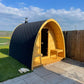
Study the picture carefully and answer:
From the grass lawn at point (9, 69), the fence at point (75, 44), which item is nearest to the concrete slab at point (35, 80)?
the grass lawn at point (9, 69)

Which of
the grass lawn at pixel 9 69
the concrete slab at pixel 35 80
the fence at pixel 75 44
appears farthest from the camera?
the fence at pixel 75 44

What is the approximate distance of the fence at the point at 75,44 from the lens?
514cm

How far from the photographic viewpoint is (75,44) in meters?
5.46

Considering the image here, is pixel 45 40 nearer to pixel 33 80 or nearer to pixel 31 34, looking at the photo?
pixel 31 34

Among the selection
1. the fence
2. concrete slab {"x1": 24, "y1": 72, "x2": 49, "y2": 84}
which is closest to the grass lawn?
concrete slab {"x1": 24, "y1": 72, "x2": 49, "y2": 84}

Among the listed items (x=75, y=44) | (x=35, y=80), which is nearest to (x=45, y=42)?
(x=75, y=44)

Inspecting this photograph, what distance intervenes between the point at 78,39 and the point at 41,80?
371cm

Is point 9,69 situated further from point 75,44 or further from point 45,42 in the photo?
point 75,44

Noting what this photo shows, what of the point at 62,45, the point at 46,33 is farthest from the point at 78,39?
the point at 46,33

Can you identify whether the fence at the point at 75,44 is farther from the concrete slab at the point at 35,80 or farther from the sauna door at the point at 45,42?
the concrete slab at the point at 35,80

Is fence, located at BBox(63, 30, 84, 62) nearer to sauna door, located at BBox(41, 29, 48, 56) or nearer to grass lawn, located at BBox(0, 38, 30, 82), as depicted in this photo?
sauna door, located at BBox(41, 29, 48, 56)

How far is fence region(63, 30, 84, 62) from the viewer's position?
514 cm

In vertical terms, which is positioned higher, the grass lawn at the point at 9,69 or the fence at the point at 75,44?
the fence at the point at 75,44

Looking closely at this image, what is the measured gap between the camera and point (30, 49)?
3.84 m
